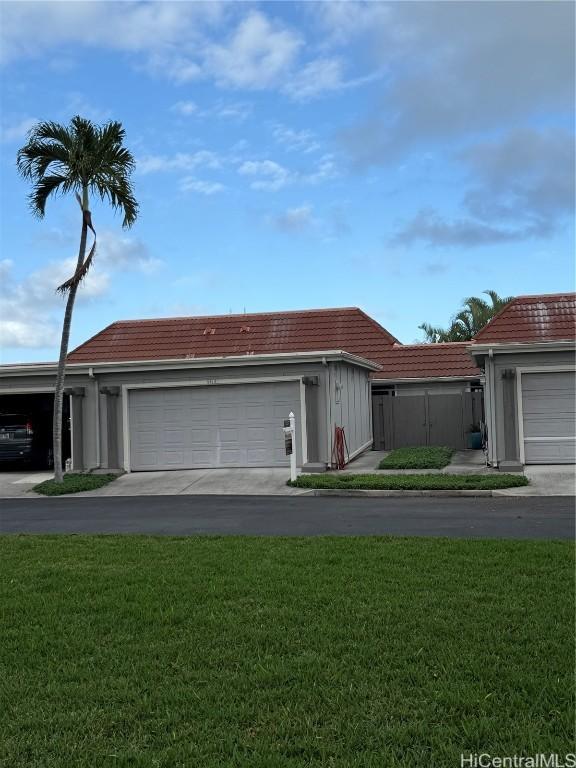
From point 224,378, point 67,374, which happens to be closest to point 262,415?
point 224,378

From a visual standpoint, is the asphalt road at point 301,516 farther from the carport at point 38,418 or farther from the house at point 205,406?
the carport at point 38,418

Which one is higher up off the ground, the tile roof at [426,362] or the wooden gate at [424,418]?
the tile roof at [426,362]

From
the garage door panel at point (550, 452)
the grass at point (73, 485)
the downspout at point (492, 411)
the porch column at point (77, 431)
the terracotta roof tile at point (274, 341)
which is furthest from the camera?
the terracotta roof tile at point (274, 341)

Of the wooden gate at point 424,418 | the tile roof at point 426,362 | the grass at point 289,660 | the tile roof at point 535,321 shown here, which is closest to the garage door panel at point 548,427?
the tile roof at point 535,321

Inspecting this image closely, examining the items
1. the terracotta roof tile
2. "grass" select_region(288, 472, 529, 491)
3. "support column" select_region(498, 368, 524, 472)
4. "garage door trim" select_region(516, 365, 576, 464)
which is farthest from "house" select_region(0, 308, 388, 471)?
"garage door trim" select_region(516, 365, 576, 464)

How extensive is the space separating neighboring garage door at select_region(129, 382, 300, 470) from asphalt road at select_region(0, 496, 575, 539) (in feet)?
13.3

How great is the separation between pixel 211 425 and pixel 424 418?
835 cm

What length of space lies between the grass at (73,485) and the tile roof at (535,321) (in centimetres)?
961

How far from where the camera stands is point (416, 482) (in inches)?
572

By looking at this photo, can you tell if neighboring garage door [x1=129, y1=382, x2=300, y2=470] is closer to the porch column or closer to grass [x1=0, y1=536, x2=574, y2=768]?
the porch column

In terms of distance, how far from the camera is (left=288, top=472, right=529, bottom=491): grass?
14164mm

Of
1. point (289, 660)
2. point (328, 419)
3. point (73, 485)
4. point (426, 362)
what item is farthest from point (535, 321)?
point (289, 660)

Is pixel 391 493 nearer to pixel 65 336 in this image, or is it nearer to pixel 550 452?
pixel 550 452

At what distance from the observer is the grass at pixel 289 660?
3.73 metres
